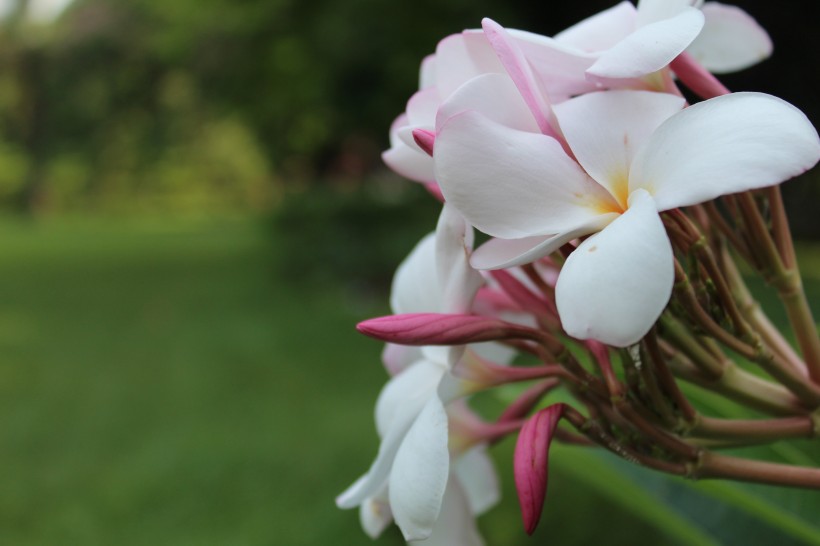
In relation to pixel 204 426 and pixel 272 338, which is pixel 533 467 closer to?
pixel 204 426

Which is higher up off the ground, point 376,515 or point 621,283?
point 621,283

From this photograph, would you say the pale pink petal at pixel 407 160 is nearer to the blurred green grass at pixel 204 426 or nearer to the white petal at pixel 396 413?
the white petal at pixel 396 413

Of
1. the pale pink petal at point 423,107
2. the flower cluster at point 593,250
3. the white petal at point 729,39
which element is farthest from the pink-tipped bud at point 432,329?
the white petal at point 729,39

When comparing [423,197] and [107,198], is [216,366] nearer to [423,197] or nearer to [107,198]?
[423,197]

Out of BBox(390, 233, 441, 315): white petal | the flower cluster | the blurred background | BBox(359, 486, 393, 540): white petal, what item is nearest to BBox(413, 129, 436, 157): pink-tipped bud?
the flower cluster

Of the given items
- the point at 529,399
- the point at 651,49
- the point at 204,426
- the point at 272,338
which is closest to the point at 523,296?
the point at 529,399

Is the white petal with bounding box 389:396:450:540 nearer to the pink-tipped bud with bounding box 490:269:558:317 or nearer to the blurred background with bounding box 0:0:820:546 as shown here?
the pink-tipped bud with bounding box 490:269:558:317
